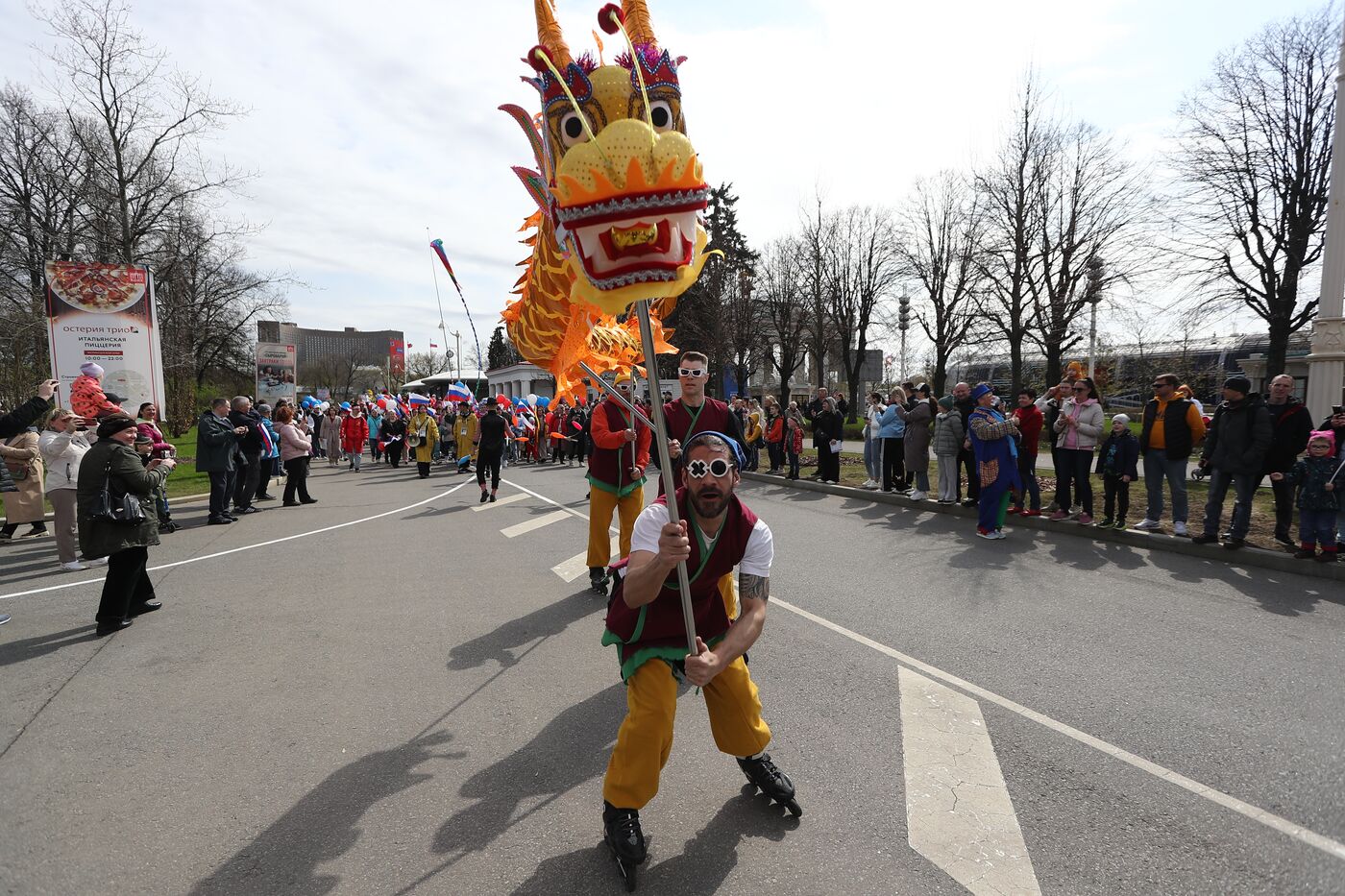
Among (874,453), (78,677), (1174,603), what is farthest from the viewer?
(874,453)

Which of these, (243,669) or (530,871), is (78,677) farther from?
(530,871)

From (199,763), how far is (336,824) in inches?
41.8

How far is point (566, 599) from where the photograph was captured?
19.7 ft

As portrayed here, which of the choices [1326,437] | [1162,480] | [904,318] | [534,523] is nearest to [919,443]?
[1162,480]

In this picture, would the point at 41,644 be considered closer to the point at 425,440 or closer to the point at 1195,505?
the point at 425,440

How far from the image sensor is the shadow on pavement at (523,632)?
4.61 meters

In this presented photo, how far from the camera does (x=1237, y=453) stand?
6863 mm

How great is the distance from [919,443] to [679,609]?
8.81 meters

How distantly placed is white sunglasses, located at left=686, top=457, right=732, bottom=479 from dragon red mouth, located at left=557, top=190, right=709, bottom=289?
29.5 inches

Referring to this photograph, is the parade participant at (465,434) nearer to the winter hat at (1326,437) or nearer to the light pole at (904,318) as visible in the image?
the winter hat at (1326,437)

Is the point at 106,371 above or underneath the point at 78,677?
above

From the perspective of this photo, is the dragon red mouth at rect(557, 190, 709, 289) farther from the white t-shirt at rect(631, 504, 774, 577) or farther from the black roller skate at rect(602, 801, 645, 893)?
the black roller skate at rect(602, 801, 645, 893)

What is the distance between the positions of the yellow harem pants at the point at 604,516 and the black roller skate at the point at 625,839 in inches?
130

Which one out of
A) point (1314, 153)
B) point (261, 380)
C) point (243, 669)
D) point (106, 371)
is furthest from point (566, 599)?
point (261, 380)
